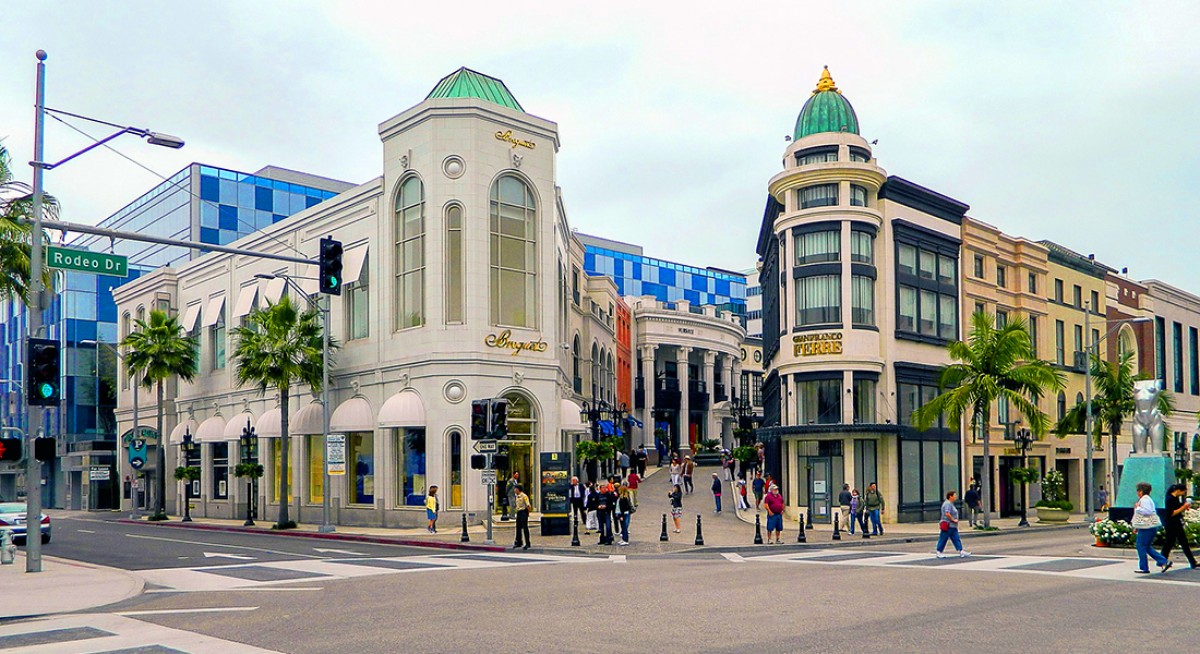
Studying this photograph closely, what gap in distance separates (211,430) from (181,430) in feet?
15.8

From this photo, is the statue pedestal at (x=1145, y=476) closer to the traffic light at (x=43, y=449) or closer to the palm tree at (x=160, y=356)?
the traffic light at (x=43, y=449)

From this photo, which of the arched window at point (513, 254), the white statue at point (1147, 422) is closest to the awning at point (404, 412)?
the arched window at point (513, 254)

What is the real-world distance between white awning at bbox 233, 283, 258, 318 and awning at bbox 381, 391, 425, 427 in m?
13.8

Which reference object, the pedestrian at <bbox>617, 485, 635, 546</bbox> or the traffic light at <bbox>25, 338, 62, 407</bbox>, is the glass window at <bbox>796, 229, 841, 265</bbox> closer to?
the pedestrian at <bbox>617, 485, 635, 546</bbox>

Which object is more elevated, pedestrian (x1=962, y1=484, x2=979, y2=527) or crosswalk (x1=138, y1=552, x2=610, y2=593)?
crosswalk (x1=138, y1=552, x2=610, y2=593)

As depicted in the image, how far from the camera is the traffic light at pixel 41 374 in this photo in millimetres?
20578

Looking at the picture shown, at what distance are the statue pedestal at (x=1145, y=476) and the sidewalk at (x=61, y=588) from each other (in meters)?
23.9

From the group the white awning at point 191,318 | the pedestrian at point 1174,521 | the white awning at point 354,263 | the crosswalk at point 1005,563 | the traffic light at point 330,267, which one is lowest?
the crosswalk at point 1005,563

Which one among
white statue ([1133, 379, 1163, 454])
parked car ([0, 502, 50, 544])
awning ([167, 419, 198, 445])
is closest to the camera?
white statue ([1133, 379, 1163, 454])

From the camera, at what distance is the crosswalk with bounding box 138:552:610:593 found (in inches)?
760

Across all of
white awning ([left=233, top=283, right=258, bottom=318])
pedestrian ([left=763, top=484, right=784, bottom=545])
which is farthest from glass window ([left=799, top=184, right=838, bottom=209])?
white awning ([left=233, top=283, right=258, bottom=318])

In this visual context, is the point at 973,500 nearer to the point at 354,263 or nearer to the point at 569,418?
the point at 569,418

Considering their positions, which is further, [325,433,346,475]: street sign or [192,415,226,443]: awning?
[192,415,226,443]: awning

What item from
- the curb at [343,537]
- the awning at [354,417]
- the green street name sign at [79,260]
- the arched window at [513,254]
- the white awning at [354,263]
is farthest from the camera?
the white awning at [354,263]
